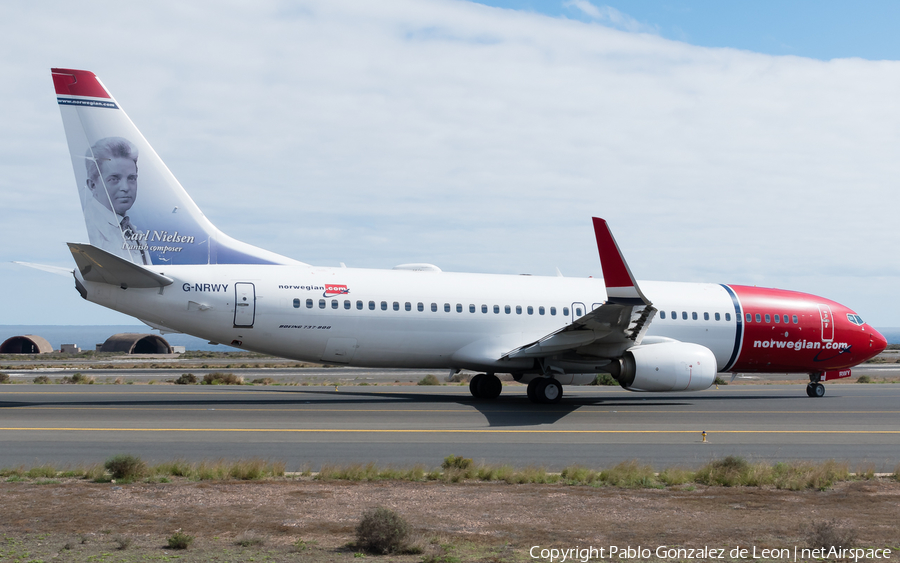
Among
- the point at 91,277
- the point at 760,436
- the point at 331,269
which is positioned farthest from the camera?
the point at 331,269

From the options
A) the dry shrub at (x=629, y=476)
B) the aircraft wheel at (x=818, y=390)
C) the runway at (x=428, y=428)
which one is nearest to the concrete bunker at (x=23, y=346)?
the runway at (x=428, y=428)

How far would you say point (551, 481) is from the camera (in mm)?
10305

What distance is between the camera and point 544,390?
21062 mm

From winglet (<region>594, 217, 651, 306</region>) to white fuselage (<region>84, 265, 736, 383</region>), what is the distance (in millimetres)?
4885

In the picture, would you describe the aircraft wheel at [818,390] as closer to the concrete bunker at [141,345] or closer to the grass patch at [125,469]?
the grass patch at [125,469]

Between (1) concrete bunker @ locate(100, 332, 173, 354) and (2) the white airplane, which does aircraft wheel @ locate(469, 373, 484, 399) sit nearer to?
(2) the white airplane

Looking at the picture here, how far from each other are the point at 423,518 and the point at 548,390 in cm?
1345

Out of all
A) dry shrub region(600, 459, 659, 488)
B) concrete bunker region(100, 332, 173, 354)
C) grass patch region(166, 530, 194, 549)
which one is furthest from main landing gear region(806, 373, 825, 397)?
concrete bunker region(100, 332, 173, 354)

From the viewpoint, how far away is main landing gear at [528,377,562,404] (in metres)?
21.1

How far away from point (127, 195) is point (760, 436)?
16.4m

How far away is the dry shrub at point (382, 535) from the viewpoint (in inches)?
262

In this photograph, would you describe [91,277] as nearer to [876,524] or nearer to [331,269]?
[331,269]

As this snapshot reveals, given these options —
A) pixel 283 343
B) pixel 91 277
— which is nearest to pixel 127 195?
pixel 91 277

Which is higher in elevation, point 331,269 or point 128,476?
point 331,269
